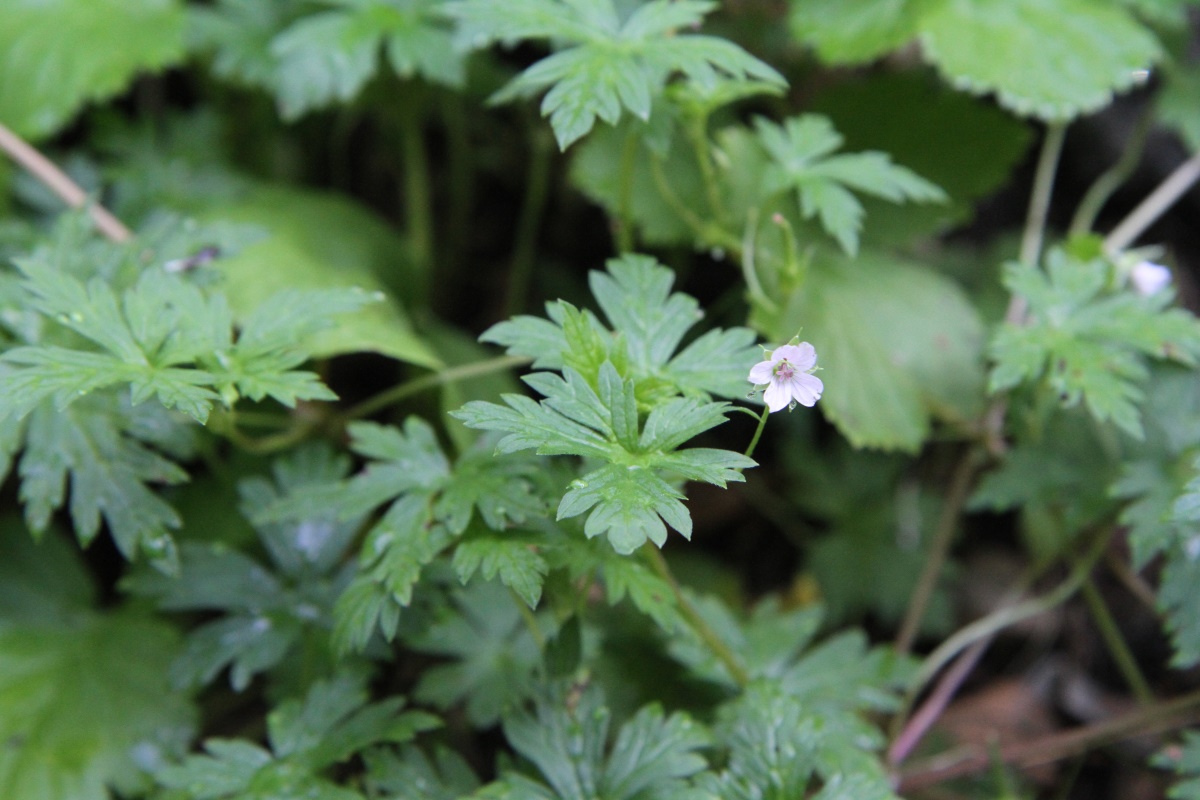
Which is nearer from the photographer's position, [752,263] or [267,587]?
[267,587]

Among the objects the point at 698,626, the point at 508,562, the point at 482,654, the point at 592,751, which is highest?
the point at 508,562

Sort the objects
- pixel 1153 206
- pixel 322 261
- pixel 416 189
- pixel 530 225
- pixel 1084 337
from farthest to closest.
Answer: pixel 530 225 → pixel 416 189 → pixel 1153 206 → pixel 322 261 → pixel 1084 337

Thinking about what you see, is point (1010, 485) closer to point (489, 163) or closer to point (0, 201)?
point (489, 163)

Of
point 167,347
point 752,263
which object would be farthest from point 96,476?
point 752,263

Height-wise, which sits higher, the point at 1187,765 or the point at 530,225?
the point at 530,225

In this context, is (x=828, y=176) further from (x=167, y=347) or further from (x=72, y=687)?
(x=72, y=687)

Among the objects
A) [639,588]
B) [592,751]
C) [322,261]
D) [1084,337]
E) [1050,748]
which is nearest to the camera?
[639,588]

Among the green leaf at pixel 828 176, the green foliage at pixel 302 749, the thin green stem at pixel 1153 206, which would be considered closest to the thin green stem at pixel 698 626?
the green foliage at pixel 302 749

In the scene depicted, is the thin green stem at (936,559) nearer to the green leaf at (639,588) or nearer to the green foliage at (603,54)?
the green leaf at (639,588)
